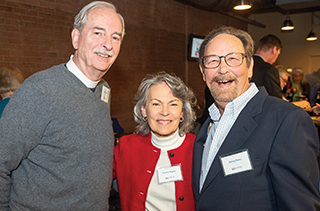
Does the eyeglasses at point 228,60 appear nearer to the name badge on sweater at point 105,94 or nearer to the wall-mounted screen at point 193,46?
the name badge on sweater at point 105,94

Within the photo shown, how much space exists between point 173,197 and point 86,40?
1114mm

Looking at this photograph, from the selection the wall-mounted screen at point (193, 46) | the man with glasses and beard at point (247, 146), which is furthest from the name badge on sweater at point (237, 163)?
the wall-mounted screen at point (193, 46)

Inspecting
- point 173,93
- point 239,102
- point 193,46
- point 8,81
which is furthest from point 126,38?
point 239,102

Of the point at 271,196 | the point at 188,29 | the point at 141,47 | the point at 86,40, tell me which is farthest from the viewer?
the point at 188,29

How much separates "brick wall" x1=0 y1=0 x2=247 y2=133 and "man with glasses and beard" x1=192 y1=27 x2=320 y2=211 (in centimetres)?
355

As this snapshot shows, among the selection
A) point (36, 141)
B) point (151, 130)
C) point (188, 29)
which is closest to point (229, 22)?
point (188, 29)

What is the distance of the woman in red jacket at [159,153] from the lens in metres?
1.67

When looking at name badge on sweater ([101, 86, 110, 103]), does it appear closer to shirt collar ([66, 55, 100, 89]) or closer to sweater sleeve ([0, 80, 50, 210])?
shirt collar ([66, 55, 100, 89])

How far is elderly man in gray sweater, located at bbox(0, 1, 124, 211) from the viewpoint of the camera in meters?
1.29

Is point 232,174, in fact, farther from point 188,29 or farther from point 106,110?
point 188,29

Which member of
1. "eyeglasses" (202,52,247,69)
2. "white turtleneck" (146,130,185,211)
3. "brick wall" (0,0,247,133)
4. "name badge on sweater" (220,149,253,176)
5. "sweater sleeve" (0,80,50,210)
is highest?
"brick wall" (0,0,247,133)

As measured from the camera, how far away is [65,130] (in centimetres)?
141

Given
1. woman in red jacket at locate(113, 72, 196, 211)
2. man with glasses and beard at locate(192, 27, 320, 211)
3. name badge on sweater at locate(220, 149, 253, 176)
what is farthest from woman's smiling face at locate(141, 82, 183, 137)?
name badge on sweater at locate(220, 149, 253, 176)

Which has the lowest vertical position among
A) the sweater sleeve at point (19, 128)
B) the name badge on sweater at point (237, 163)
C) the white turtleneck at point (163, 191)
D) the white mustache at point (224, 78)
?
the white turtleneck at point (163, 191)
